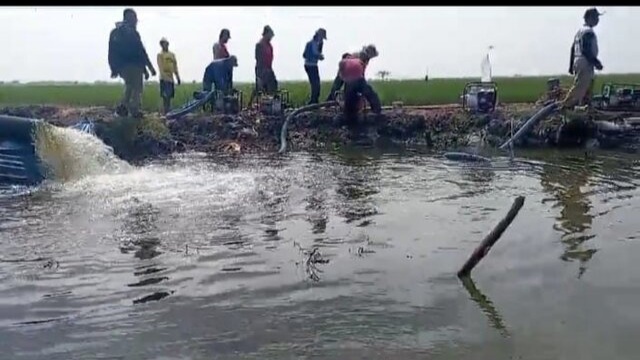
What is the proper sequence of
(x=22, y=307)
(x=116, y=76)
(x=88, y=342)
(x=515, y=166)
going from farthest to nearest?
(x=116, y=76)
(x=515, y=166)
(x=22, y=307)
(x=88, y=342)

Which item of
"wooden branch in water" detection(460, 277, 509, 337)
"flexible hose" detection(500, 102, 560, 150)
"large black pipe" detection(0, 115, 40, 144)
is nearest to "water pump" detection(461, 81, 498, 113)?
"flexible hose" detection(500, 102, 560, 150)

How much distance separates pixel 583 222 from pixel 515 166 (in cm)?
470

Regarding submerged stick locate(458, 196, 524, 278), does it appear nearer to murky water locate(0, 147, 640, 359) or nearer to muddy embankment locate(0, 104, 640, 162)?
murky water locate(0, 147, 640, 359)

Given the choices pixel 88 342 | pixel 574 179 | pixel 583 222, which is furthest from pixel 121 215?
pixel 574 179

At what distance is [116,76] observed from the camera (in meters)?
14.0

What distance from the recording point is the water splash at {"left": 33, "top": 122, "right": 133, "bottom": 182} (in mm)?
11742

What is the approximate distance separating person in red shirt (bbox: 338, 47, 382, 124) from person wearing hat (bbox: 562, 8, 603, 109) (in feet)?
13.0

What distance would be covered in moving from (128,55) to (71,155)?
8.15 ft

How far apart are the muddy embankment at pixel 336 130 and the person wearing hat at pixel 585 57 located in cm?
104

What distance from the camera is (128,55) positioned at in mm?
13734

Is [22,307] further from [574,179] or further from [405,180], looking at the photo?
[574,179]

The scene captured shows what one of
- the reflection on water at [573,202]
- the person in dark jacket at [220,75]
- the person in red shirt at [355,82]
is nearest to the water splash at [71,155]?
the person in dark jacket at [220,75]

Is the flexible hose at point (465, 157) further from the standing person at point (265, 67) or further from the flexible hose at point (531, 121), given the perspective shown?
the standing person at point (265, 67)

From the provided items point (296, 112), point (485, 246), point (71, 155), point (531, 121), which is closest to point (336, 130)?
point (296, 112)
